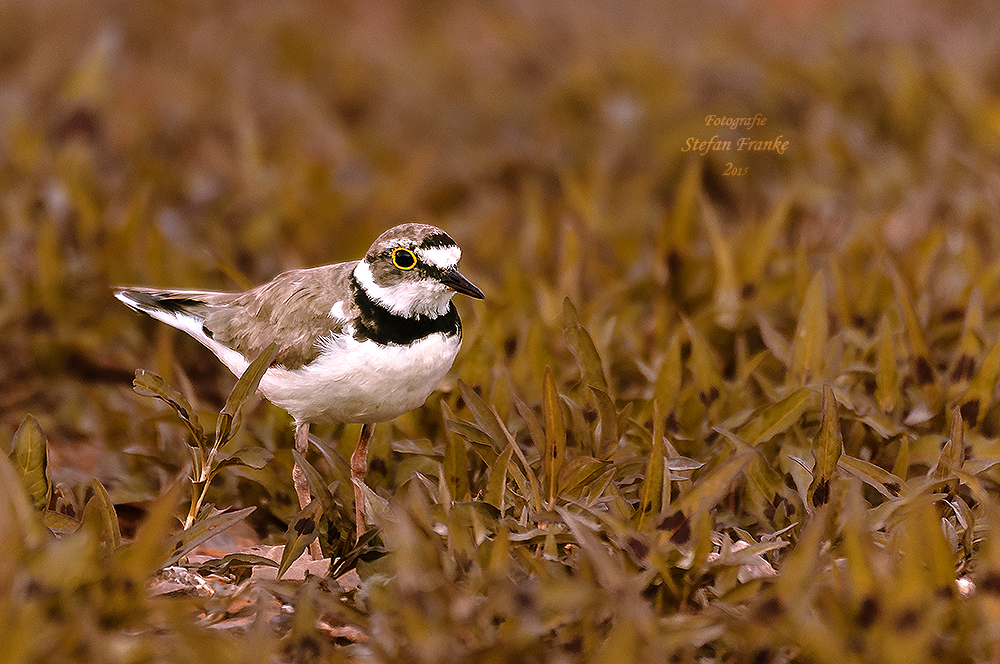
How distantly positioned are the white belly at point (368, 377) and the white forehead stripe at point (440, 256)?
0.66 ft

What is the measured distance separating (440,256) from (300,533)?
89 centimetres

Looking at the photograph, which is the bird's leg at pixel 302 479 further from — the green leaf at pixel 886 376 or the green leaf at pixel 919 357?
the green leaf at pixel 919 357

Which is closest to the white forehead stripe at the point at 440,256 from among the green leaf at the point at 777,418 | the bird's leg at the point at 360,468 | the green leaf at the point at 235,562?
the bird's leg at the point at 360,468

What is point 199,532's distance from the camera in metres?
2.66

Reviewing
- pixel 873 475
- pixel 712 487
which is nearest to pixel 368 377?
pixel 712 487

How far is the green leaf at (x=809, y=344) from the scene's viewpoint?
138 inches

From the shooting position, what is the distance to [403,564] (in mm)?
2291

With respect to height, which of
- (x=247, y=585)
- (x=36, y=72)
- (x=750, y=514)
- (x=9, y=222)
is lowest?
(x=750, y=514)

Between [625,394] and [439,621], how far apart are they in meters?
1.67

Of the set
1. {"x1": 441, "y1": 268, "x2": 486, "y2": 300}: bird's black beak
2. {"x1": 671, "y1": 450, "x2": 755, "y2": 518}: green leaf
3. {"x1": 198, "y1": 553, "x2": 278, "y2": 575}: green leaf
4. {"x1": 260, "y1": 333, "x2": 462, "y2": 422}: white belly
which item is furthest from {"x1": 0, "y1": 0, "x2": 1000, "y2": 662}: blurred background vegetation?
{"x1": 441, "y1": 268, "x2": 486, "y2": 300}: bird's black beak

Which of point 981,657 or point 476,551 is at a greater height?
point 476,551

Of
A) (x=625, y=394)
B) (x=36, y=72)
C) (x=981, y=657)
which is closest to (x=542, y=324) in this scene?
(x=625, y=394)

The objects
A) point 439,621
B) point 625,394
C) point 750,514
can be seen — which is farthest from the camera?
point 625,394

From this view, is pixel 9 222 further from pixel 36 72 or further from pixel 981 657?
pixel 981 657
